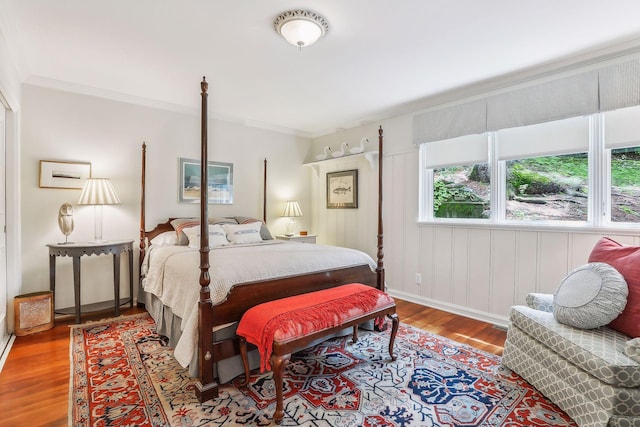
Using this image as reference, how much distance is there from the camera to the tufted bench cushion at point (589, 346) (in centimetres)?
152

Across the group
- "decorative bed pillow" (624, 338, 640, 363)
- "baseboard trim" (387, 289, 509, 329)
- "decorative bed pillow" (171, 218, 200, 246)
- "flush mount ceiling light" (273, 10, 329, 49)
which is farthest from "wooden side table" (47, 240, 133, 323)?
"decorative bed pillow" (624, 338, 640, 363)

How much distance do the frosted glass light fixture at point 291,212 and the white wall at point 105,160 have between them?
21.6 inches

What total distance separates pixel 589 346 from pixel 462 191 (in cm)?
219

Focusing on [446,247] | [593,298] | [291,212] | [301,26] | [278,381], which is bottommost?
[278,381]

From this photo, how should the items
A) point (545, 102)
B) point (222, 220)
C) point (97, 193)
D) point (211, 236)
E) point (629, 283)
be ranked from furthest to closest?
point (222, 220), point (211, 236), point (97, 193), point (545, 102), point (629, 283)

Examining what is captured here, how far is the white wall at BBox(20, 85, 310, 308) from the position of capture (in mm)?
3205

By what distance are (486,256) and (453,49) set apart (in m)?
2.03

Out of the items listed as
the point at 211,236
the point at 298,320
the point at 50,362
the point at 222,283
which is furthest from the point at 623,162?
the point at 50,362

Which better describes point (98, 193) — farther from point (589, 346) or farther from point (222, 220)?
point (589, 346)

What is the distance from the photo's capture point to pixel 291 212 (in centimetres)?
490

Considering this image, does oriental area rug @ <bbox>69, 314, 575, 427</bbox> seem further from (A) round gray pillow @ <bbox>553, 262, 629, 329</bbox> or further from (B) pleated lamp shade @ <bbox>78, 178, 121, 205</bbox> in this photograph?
(B) pleated lamp shade @ <bbox>78, 178, 121, 205</bbox>

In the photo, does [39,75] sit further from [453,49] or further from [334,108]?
[453,49]

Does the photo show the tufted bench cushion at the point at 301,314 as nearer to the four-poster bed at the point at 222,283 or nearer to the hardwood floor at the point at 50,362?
the four-poster bed at the point at 222,283

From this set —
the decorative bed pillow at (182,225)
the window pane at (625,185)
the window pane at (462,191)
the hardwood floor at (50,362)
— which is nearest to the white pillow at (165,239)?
the decorative bed pillow at (182,225)
